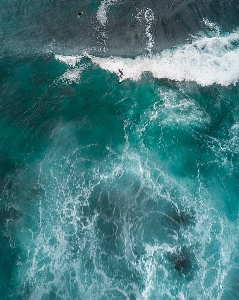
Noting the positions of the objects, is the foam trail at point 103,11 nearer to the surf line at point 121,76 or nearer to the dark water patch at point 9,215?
the surf line at point 121,76

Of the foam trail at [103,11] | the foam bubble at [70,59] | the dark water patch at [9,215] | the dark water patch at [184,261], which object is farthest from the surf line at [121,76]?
the dark water patch at [184,261]

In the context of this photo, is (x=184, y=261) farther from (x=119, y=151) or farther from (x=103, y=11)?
(x=103, y=11)

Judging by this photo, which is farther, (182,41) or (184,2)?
(184,2)

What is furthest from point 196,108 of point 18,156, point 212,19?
point 18,156

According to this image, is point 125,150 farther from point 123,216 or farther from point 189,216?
point 189,216

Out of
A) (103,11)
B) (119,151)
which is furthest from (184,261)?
(103,11)

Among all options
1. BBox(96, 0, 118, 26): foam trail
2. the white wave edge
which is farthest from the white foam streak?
BBox(96, 0, 118, 26): foam trail
